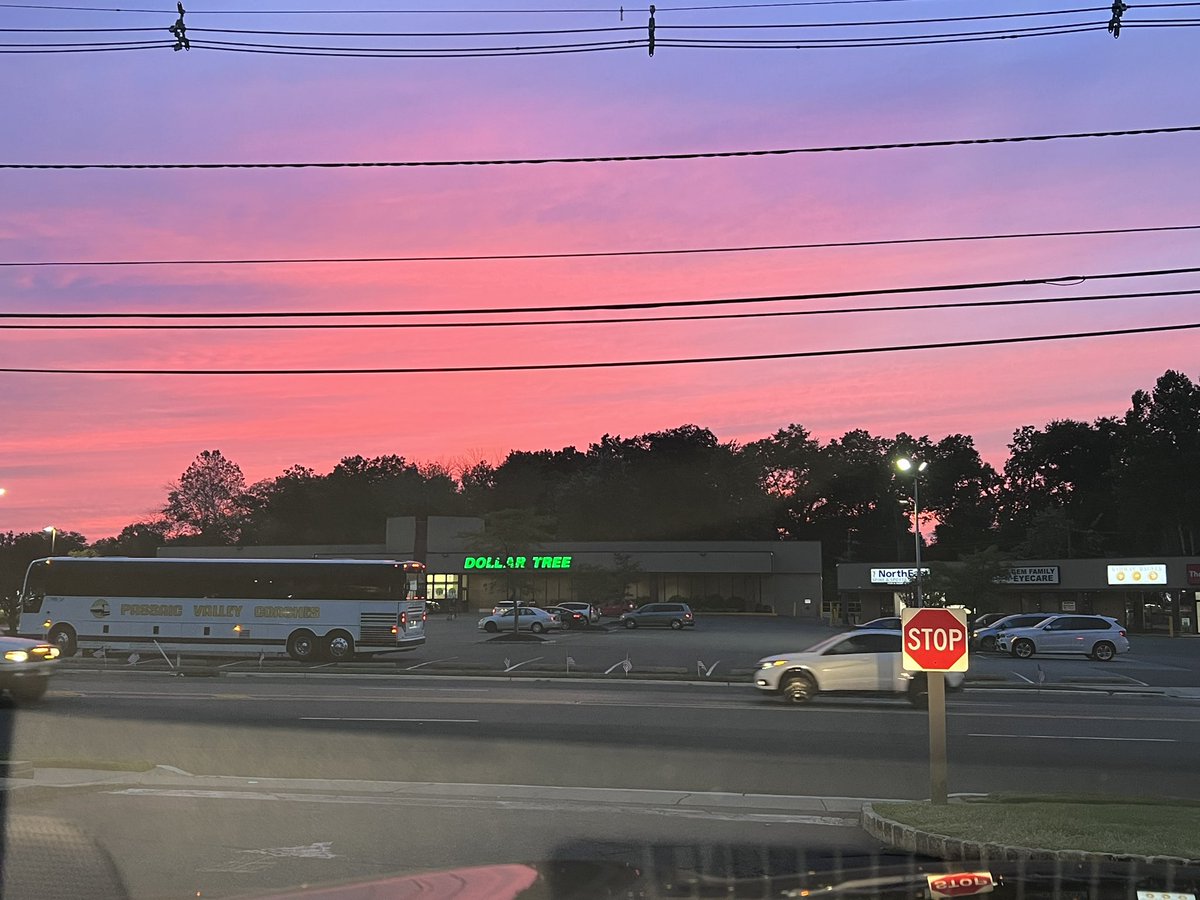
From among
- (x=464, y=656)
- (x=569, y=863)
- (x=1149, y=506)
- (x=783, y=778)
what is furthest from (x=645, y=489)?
(x=569, y=863)

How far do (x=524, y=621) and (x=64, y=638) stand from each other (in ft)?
68.6

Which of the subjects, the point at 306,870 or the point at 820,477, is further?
the point at 820,477

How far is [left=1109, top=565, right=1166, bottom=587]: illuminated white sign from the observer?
2247 inches

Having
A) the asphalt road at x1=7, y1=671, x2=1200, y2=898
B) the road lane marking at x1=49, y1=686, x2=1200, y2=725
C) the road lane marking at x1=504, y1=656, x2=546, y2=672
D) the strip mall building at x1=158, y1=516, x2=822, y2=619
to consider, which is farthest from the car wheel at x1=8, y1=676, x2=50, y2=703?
the strip mall building at x1=158, y1=516, x2=822, y2=619

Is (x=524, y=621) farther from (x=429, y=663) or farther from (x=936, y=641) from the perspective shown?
(x=936, y=641)

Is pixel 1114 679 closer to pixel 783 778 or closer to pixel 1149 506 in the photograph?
pixel 783 778

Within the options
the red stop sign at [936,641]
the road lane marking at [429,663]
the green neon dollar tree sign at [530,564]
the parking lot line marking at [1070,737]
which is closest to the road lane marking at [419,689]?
the road lane marking at [429,663]

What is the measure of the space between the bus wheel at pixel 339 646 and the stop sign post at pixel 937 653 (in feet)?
85.5

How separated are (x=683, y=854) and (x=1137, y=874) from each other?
18.5 ft

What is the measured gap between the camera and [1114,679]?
2761cm

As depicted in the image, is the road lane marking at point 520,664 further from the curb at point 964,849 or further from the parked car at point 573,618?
the curb at point 964,849

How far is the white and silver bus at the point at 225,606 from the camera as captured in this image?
108 feet

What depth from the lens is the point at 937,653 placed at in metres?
9.31

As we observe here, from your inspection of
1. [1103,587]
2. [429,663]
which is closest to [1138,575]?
[1103,587]
